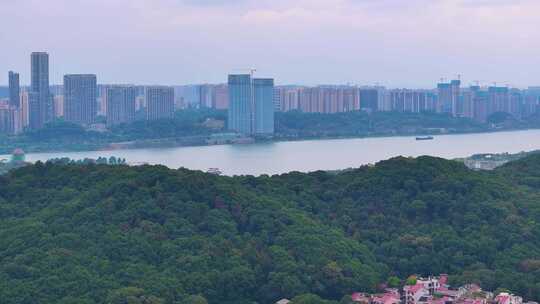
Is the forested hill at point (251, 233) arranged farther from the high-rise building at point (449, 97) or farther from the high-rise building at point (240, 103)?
the high-rise building at point (449, 97)

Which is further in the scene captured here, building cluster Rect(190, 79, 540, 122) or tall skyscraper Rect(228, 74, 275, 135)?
building cluster Rect(190, 79, 540, 122)

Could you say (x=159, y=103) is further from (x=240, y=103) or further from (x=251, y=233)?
(x=251, y=233)

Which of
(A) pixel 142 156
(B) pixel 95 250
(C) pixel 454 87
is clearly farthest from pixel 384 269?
(C) pixel 454 87

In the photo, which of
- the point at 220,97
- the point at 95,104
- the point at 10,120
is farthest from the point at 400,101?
the point at 10,120

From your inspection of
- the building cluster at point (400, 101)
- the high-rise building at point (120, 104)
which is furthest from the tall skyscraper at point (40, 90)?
the building cluster at point (400, 101)

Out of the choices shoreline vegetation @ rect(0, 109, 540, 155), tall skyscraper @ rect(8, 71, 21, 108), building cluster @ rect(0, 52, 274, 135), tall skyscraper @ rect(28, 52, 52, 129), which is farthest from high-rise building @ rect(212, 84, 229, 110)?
tall skyscraper @ rect(28, 52, 52, 129)

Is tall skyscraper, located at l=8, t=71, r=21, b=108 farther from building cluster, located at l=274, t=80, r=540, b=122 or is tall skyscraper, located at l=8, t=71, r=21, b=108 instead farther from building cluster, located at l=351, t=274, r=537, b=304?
building cluster, located at l=351, t=274, r=537, b=304

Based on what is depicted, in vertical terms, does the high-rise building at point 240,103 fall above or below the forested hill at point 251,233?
above
